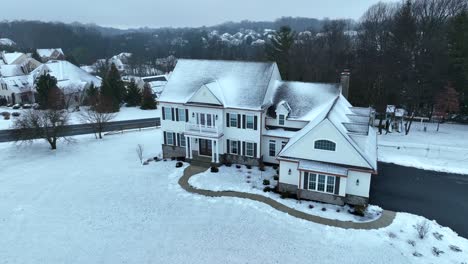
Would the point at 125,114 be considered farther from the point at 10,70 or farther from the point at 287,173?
the point at 10,70

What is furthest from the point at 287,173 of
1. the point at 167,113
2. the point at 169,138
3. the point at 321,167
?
the point at 167,113

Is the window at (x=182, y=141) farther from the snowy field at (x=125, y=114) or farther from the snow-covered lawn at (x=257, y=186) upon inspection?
the snowy field at (x=125, y=114)

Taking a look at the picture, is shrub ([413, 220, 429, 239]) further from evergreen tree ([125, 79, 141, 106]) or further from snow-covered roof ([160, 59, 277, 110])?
evergreen tree ([125, 79, 141, 106])

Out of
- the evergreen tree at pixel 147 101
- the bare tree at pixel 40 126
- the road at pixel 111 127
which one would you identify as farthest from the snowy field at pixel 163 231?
the evergreen tree at pixel 147 101

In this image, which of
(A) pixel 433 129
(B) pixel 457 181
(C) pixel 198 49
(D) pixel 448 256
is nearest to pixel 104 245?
(D) pixel 448 256

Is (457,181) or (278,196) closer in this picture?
(278,196)

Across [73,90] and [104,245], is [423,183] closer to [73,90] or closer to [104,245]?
[104,245]
